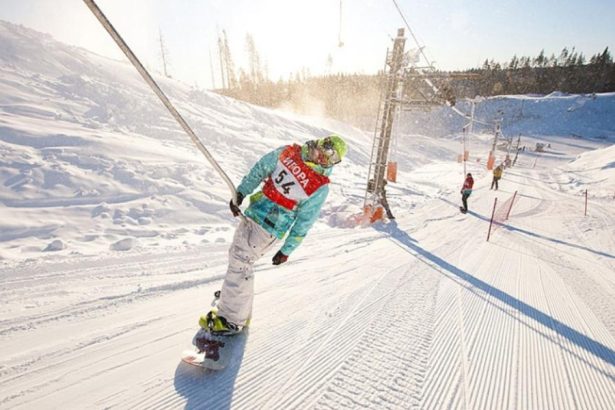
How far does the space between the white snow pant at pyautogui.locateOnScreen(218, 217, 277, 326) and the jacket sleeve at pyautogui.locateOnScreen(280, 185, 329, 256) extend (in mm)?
237

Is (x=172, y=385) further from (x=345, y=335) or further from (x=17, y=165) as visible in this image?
(x=17, y=165)

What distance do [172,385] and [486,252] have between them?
7.45 m

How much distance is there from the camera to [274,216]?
3201 mm

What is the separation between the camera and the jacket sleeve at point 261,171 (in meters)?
3.39

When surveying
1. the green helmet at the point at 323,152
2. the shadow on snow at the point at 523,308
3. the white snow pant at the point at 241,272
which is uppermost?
the green helmet at the point at 323,152

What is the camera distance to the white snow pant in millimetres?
3076

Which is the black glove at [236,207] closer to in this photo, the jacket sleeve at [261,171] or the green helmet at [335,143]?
the jacket sleeve at [261,171]

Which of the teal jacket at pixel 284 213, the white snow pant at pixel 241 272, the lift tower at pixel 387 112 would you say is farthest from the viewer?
the lift tower at pixel 387 112

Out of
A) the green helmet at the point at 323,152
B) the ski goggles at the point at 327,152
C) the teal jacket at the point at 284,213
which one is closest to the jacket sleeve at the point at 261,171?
the teal jacket at the point at 284,213

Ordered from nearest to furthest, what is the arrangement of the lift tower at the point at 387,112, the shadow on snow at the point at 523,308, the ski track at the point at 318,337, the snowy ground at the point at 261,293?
the ski track at the point at 318,337 < the snowy ground at the point at 261,293 < the shadow on snow at the point at 523,308 < the lift tower at the point at 387,112

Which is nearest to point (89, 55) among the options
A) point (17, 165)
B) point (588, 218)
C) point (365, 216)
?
point (17, 165)

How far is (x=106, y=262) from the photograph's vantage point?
4.89m

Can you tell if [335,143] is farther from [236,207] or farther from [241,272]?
[241,272]

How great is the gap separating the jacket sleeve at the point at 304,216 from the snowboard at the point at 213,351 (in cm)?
101
